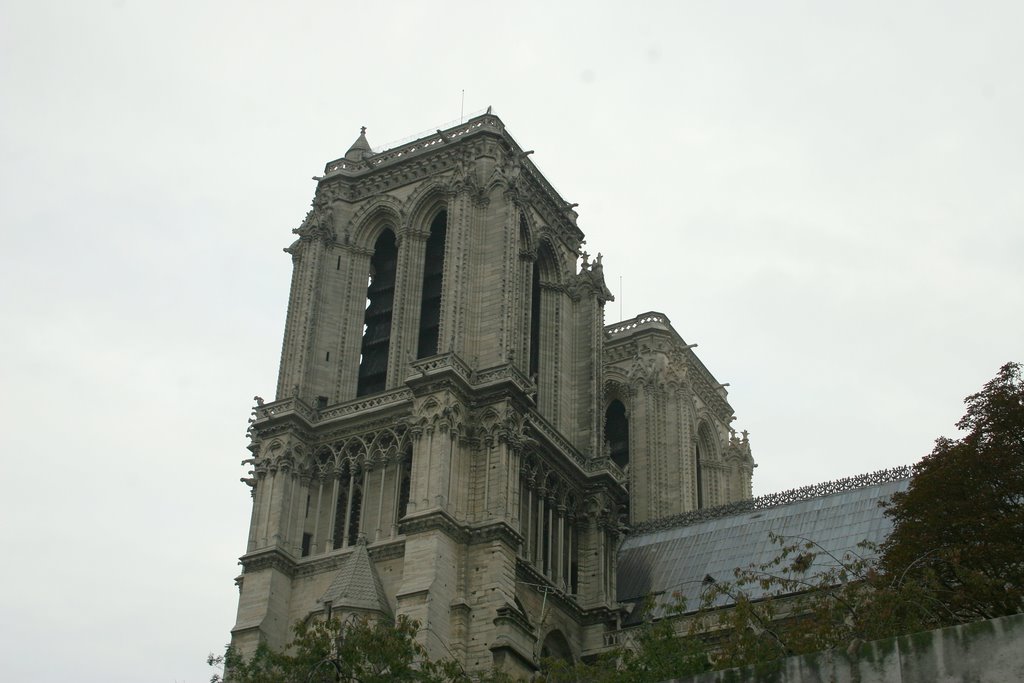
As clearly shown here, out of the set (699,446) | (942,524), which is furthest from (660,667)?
(699,446)

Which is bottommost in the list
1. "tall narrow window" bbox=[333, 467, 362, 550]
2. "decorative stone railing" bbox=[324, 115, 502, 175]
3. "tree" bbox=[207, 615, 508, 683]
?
"tree" bbox=[207, 615, 508, 683]

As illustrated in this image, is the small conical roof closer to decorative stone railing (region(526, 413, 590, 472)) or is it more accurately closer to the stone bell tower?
the stone bell tower

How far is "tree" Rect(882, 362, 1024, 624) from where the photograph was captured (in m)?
31.7

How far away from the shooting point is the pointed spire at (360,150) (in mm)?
60750

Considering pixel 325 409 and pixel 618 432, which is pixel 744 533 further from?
pixel 325 409

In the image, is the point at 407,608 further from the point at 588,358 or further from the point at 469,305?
the point at 588,358

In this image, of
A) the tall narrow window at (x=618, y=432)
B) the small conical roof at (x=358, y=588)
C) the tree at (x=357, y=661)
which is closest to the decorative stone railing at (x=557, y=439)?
the small conical roof at (x=358, y=588)

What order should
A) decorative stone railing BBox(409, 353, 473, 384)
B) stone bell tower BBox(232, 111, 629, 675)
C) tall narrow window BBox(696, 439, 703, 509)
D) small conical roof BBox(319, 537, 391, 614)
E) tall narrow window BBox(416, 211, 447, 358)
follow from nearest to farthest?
1. small conical roof BBox(319, 537, 391, 614)
2. stone bell tower BBox(232, 111, 629, 675)
3. decorative stone railing BBox(409, 353, 473, 384)
4. tall narrow window BBox(416, 211, 447, 358)
5. tall narrow window BBox(696, 439, 703, 509)

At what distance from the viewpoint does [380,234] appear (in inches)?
2312

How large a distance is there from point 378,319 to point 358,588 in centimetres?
1360

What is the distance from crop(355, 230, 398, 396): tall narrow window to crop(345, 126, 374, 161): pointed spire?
12.8ft

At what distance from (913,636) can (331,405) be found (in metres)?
38.5

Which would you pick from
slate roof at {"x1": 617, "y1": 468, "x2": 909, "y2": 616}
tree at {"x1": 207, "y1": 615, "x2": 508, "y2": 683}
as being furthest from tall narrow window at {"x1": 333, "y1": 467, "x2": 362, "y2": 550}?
tree at {"x1": 207, "y1": 615, "x2": 508, "y2": 683}

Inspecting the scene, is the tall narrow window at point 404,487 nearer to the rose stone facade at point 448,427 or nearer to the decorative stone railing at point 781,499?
the rose stone facade at point 448,427
